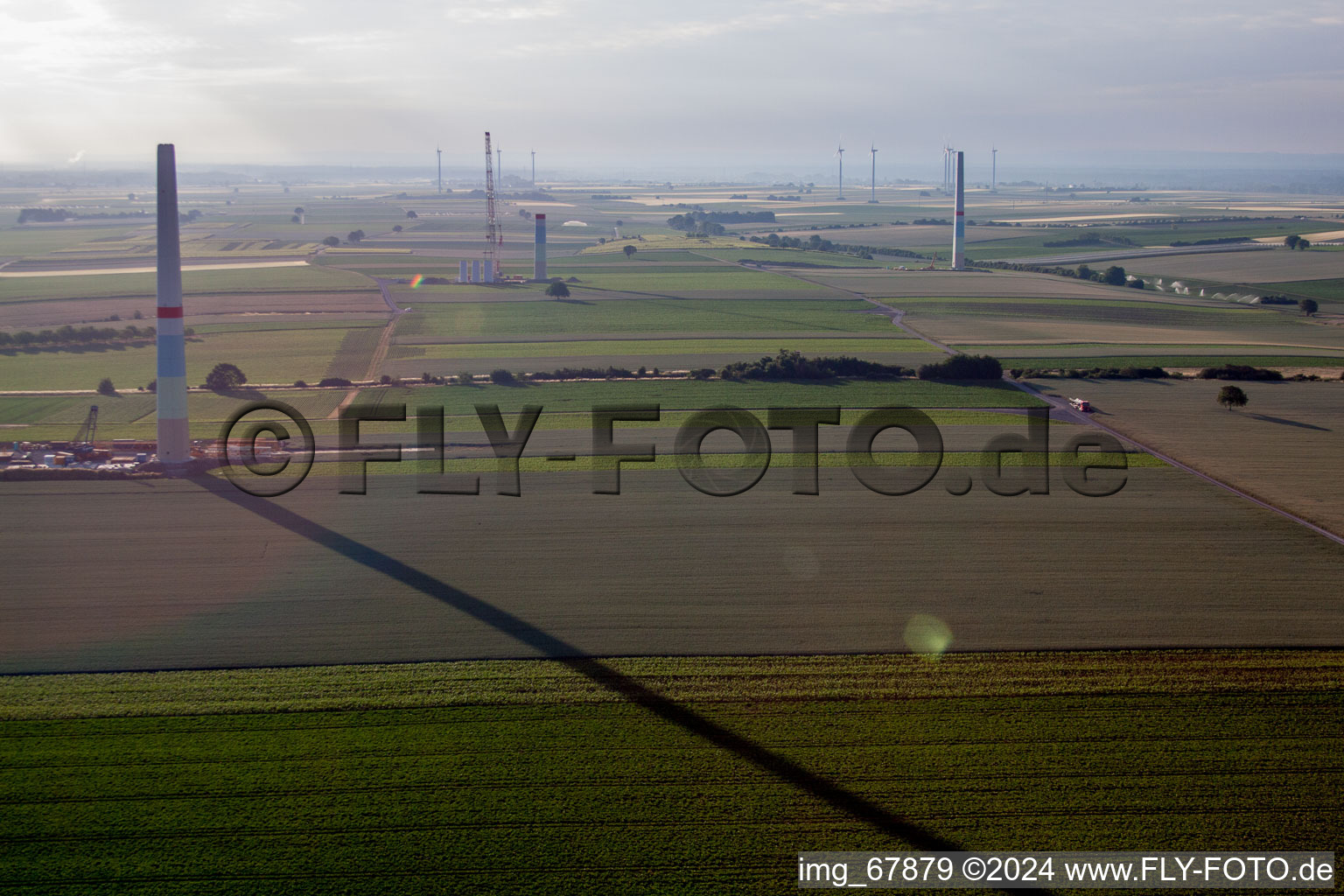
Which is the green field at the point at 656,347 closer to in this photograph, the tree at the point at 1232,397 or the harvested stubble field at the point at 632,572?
the tree at the point at 1232,397

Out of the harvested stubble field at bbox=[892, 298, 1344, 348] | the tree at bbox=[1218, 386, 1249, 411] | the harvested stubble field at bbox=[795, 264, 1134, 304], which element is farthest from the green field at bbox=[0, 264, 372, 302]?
the tree at bbox=[1218, 386, 1249, 411]

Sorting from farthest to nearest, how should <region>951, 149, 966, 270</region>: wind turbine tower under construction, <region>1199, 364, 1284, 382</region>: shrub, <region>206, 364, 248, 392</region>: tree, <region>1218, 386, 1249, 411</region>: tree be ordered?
<region>951, 149, 966, 270</region>: wind turbine tower under construction, <region>1199, 364, 1284, 382</region>: shrub, <region>206, 364, 248, 392</region>: tree, <region>1218, 386, 1249, 411</region>: tree

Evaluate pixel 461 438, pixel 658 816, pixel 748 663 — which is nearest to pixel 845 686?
pixel 748 663

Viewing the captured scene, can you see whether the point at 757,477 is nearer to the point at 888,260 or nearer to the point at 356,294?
the point at 356,294

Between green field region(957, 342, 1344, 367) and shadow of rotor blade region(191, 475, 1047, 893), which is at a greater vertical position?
green field region(957, 342, 1344, 367)

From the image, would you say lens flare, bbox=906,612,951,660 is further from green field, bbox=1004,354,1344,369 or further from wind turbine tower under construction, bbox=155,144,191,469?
green field, bbox=1004,354,1344,369

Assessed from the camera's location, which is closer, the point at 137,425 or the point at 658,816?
the point at 658,816
